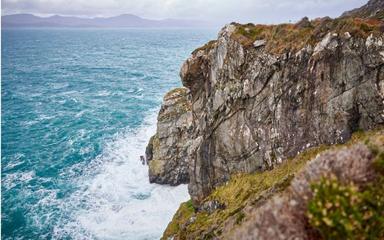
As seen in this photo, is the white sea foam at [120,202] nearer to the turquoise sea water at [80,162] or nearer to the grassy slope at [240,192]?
the turquoise sea water at [80,162]

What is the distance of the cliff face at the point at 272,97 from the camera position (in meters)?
28.4

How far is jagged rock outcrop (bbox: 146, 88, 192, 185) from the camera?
191 feet

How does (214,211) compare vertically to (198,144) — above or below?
below

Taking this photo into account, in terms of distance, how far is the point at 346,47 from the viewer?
94.4 feet

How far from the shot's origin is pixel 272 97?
33344 mm

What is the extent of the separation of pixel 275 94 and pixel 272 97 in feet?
1.42

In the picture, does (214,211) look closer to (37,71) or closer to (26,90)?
(26,90)

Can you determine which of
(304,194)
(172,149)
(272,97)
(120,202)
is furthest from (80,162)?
(304,194)

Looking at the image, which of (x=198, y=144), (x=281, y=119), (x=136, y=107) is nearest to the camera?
(x=281, y=119)

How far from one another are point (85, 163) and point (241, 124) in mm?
40710

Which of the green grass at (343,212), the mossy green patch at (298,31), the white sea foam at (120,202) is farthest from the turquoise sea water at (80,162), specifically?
the green grass at (343,212)

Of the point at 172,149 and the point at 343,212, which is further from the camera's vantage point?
the point at 172,149

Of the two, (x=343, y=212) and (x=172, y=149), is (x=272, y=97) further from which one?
(x=172, y=149)

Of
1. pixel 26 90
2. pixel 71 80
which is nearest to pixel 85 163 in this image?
pixel 26 90
